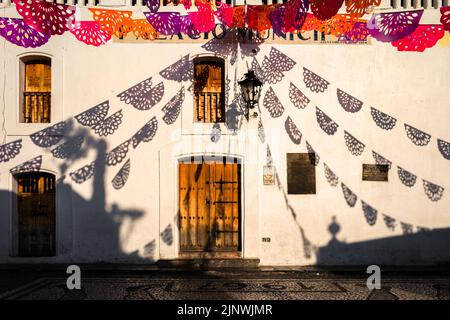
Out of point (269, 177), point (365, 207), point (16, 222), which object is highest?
A: point (269, 177)

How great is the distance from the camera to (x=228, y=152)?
9930mm

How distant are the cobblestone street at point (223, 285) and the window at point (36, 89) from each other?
13.0 ft

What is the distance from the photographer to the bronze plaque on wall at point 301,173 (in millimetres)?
9883

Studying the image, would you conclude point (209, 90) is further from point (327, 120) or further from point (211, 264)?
point (211, 264)

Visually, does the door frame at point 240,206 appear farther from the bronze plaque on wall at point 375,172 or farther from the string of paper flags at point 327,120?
the bronze plaque on wall at point 375,172

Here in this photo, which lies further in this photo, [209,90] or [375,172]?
[209,90]

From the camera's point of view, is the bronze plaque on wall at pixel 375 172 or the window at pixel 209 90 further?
the window at pixel 209 90

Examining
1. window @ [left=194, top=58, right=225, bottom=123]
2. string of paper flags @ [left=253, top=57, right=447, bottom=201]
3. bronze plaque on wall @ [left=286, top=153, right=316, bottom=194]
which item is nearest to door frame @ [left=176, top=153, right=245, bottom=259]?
window @ [left=194, top=58, right=225, bottom=123]

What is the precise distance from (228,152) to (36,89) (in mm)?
5379

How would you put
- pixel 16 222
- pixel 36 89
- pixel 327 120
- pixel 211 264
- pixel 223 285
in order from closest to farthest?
1. pixel 223 285
2. pixel 211 264
3. pixel 16 222
4. pixel 327 120
5. pixel 36 89

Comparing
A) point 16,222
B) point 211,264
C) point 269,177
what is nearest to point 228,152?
point 269,177

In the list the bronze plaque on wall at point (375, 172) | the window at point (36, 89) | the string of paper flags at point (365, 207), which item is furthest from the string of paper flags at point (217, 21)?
the string of paper flags at point (365, 207)

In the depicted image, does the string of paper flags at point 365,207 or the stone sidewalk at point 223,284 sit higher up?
the string of paper flags at point 365,207

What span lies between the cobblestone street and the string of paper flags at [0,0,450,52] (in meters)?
5.79
